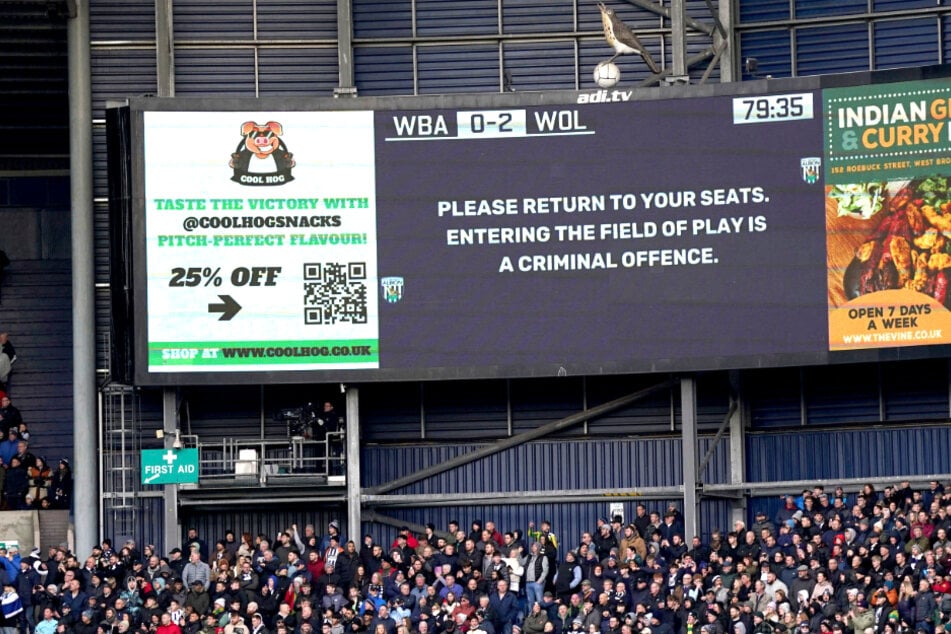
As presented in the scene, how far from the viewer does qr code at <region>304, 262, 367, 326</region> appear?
4019 cm

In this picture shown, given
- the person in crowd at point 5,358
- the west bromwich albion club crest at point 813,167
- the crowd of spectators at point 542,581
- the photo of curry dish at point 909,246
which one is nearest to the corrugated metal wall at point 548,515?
the crowd of spectators at point 542,581

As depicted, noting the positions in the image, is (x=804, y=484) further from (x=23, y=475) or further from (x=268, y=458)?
(x=23, y=475)

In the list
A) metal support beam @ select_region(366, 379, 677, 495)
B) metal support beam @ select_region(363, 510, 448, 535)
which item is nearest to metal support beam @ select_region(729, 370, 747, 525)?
metal support beam @ select_region(366, 379, 677, 495)

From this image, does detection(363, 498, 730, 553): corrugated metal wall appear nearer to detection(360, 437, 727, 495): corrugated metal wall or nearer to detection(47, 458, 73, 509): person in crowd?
detection(360, 437, 727, 495): corrugated metal wall

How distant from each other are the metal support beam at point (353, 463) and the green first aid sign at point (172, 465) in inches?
102

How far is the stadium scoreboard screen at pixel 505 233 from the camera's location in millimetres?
39625

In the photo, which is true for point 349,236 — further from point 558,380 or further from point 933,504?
point 933,504

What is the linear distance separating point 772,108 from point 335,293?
7.82 metres

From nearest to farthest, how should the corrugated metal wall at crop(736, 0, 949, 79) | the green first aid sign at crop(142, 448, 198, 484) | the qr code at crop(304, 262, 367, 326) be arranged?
the qr code at crop(304, 262, 367, 326), the green first aid sign at crop(142, 448, 198, 484), the corrugated metal wall at crop(736, 0, 949, 79)

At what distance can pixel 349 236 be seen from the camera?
40312 mm

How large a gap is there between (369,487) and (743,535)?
7392mm

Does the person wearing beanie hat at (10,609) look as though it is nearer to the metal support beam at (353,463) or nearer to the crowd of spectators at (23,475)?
the crowd of spectators at (23,475)

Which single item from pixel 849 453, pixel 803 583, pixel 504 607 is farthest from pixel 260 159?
pixel 803 583

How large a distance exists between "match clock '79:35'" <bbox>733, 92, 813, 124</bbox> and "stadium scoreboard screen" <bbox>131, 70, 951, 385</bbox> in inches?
1.4
